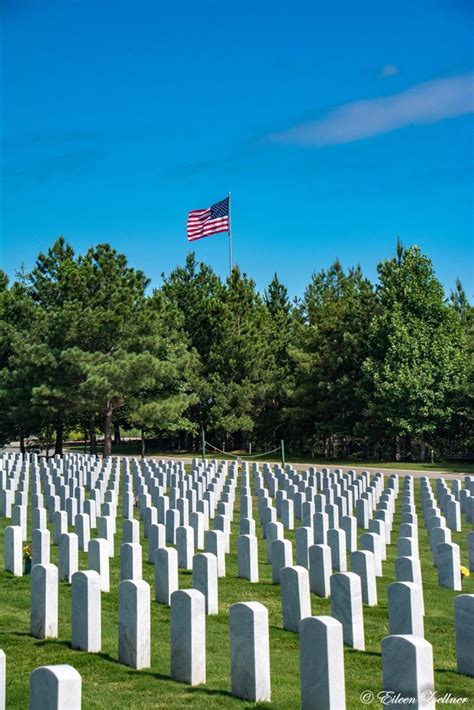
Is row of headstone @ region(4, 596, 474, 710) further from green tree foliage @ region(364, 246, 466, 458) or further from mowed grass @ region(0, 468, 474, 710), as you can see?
green tree foliage @ region(364, 246, 466, 458)

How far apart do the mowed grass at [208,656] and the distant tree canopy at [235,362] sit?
23914 mm

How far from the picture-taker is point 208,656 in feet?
20.9

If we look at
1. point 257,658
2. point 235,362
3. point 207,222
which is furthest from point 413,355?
point 257,658

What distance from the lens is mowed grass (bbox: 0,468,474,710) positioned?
211 inches

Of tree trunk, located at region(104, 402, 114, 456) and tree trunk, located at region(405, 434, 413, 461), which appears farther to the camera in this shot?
tree trunk, located at region(405, 434, 413, 461)

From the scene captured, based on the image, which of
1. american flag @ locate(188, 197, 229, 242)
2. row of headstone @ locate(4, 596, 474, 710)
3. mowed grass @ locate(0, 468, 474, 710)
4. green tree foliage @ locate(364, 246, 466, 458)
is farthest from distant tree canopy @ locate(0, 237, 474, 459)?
row of headstone @ locate(4, 596, 474, 710)

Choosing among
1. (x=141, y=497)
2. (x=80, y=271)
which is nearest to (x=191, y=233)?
(x=80, y=271)

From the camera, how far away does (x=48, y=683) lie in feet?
13.3

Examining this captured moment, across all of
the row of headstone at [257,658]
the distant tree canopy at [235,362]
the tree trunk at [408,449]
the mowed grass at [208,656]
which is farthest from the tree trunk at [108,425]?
the row of headstone at [257,658]

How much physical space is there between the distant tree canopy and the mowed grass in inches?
942

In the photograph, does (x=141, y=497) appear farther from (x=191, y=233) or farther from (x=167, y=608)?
(x=191, y=233)

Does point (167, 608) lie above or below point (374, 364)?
below

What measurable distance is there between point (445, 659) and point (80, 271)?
31896mm

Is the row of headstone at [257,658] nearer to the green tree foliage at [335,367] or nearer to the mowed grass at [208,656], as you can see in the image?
the mowed grass at [208,656]
